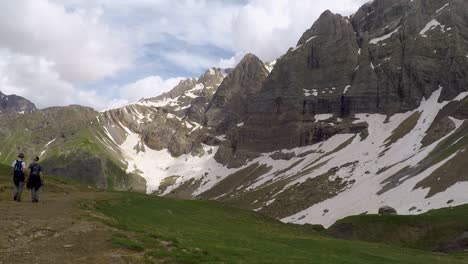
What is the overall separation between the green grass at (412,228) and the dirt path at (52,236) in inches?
1938

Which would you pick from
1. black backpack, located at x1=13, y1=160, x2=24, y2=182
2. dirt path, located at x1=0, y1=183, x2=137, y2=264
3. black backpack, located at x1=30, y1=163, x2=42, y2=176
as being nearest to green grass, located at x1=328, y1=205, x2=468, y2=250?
dirt path, located at x1=0, y1=183, x2=137, y2=264

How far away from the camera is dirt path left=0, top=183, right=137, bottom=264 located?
69.4 ft

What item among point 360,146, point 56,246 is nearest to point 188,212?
point 56,246

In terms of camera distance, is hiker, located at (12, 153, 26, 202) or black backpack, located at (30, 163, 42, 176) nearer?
hiker, located at (12, 153, 26, 202)

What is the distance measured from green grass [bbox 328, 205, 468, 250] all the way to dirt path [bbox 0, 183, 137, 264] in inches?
1938

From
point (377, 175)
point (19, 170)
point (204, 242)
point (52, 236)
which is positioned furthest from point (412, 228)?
point (377, 175)

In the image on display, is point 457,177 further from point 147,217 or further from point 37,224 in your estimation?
point 37,224

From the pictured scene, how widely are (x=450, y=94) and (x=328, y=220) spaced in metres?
98.6

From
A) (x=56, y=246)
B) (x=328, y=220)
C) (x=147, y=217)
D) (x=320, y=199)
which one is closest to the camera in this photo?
(x=56, y=246)

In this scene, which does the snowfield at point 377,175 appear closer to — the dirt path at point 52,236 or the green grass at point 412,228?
the green grass at point 412,228

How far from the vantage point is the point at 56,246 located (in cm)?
2302

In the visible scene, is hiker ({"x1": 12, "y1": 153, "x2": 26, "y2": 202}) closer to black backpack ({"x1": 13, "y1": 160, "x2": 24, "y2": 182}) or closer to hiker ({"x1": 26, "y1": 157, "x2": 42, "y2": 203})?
black backpack ({"x1": 13, "y1": 160, "x2": 24, "y2": 182})

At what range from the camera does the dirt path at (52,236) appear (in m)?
21.2

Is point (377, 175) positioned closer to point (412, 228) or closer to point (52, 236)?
point (412, 228)
